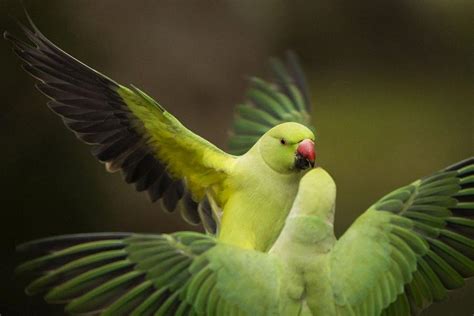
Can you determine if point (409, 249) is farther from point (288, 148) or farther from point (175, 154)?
point (175, 154)

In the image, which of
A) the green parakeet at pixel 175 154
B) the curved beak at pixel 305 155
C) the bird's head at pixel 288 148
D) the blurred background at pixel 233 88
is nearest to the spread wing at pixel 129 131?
the green parakeet at pixel 175 154

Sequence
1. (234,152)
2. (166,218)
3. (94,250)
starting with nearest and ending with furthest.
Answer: (94,250) → (234,152) → (166,218)

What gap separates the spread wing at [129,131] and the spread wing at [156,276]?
Answer: 0.67 meters

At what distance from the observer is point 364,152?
657 cm

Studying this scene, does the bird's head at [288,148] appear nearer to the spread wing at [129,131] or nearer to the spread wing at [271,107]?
the spread wing at [129,131]

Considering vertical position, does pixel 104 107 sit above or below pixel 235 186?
above

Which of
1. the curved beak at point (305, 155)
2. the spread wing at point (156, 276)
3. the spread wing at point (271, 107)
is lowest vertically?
the spread wing at point (156, 276)

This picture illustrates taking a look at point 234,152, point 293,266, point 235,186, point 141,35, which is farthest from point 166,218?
point 293,266

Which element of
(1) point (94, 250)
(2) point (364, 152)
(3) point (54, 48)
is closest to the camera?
(1) point (94, 250)

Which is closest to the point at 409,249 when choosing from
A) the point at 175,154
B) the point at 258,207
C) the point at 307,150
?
the point at 307,150

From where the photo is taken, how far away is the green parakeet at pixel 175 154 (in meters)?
2.95

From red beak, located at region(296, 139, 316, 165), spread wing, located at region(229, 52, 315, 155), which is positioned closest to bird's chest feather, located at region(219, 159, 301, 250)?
red beak, located at region(296, 139, 316, 165)

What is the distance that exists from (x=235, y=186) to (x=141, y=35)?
10.4ft

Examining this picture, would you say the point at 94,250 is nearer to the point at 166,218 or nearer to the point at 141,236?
the point at 141,236
